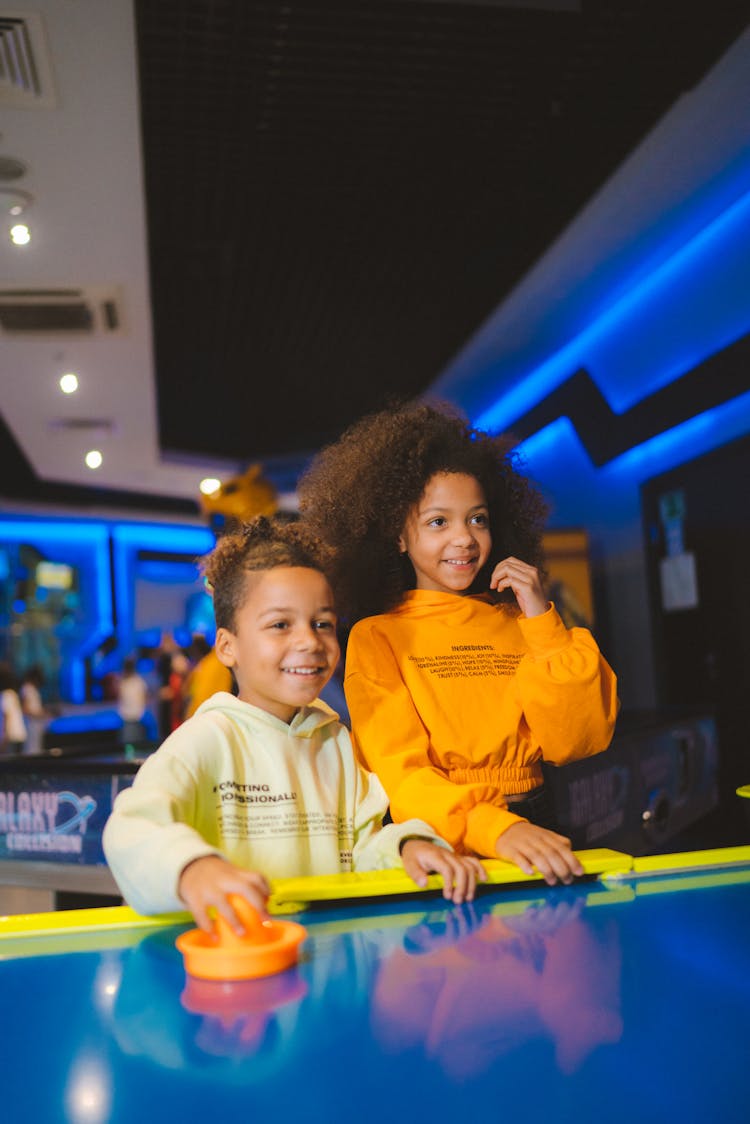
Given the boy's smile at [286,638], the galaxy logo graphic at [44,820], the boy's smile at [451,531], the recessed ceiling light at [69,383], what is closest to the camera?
the boy's smile at [286,638]

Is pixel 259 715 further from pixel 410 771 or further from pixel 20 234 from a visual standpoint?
pixel 20 234

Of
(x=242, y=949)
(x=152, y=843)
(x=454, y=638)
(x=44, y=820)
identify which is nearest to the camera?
(x=242, y=949)

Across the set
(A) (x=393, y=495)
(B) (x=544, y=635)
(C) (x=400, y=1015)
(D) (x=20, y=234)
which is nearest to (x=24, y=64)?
(D) (x=20, y=234)

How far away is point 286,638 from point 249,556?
0.48 ft

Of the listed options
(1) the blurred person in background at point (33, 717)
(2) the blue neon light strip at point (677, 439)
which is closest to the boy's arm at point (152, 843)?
(2) the blue neon light strip at point (677, 439)

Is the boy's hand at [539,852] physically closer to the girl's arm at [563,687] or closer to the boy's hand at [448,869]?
the boy's hand at [448,869]

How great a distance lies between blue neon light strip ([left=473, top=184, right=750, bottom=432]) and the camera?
13.3ft

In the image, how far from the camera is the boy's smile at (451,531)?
1.51 meters

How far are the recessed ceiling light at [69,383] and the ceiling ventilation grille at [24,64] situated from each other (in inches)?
120

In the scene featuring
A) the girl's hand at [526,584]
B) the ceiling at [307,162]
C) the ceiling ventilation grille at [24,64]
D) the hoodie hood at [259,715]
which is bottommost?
the hoodie hood at [259,715]

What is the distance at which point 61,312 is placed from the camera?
502 centimetres

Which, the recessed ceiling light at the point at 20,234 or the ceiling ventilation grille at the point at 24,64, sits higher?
the recessed ceiling light at the point at 20,234

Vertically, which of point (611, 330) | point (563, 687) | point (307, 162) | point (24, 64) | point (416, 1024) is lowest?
point (416, 1024)

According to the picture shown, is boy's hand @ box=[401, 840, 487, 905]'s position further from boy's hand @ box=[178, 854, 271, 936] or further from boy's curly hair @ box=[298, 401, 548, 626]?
boy's curly hair @ box=[298, 401, 548, 626]
